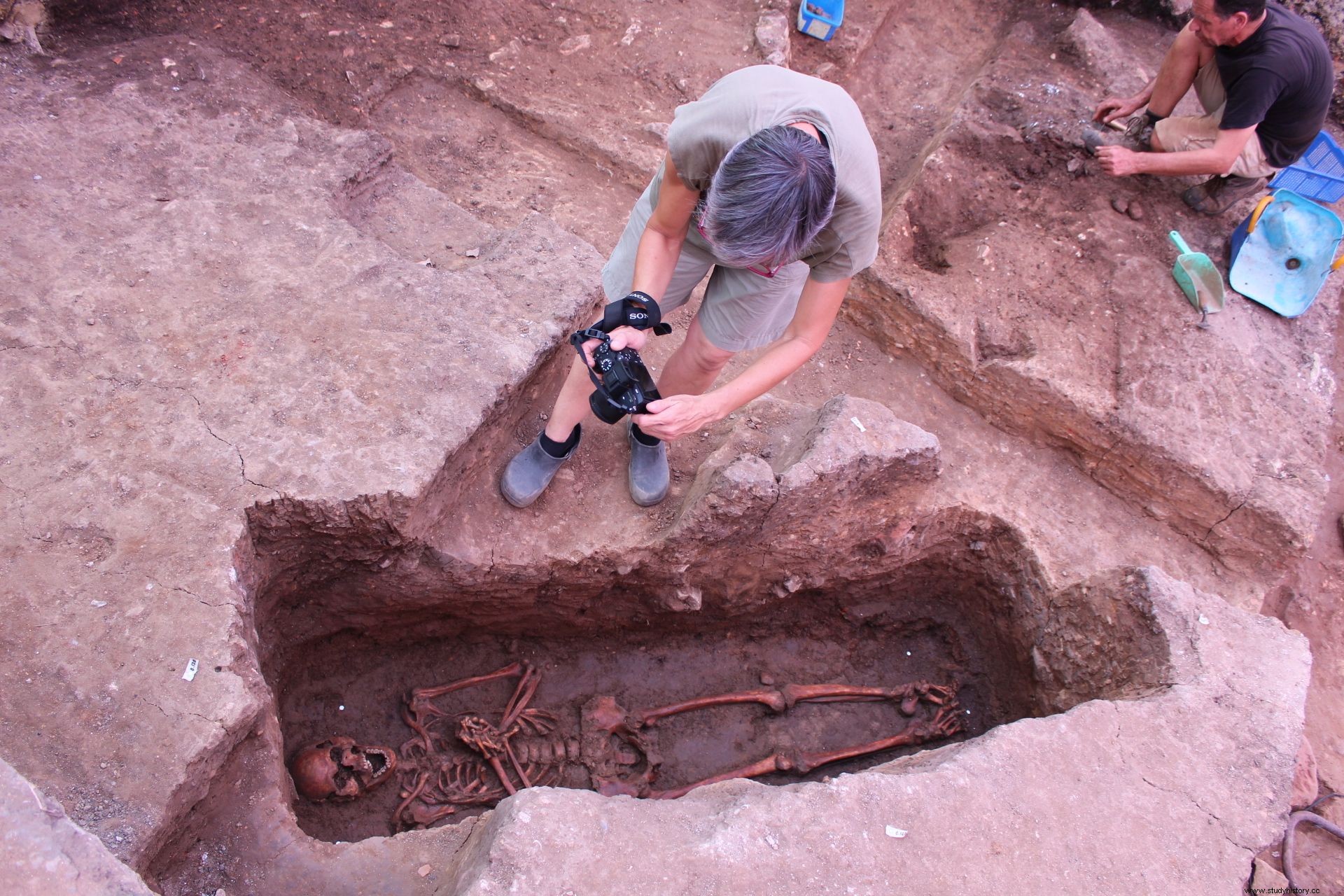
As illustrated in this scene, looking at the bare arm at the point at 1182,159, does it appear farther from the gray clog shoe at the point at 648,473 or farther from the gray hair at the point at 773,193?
the gray hair at the point at 773,193

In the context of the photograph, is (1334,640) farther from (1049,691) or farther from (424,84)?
(424,84)

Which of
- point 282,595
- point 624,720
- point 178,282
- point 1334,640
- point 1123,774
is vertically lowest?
point 624,720

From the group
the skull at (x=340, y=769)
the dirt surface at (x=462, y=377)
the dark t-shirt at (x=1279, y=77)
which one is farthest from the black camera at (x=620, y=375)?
the dark t-shirt at (x=1279, y=77)

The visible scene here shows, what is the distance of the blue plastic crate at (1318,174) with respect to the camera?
14.1 feet

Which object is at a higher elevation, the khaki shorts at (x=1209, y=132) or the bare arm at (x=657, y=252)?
the khaki shorts at (x=1209, y=132)

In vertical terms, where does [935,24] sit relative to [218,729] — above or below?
above

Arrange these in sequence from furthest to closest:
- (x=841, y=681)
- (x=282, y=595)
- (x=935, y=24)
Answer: (x=935, y=24) < (x=841, y=681) < (x=282, y=595)

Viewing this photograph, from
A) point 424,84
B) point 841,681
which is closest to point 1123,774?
point 841,681

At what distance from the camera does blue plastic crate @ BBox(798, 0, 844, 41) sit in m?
4.92

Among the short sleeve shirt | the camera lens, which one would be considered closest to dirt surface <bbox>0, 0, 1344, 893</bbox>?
the camera lens

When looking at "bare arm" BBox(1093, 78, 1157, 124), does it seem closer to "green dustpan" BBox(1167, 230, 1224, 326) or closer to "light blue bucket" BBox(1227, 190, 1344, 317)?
"light blue bucket" BBox(1227, 190, 1344, 317)

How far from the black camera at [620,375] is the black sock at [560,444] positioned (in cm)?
55

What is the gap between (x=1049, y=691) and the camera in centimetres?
304

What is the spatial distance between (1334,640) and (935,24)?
13.3 ft
